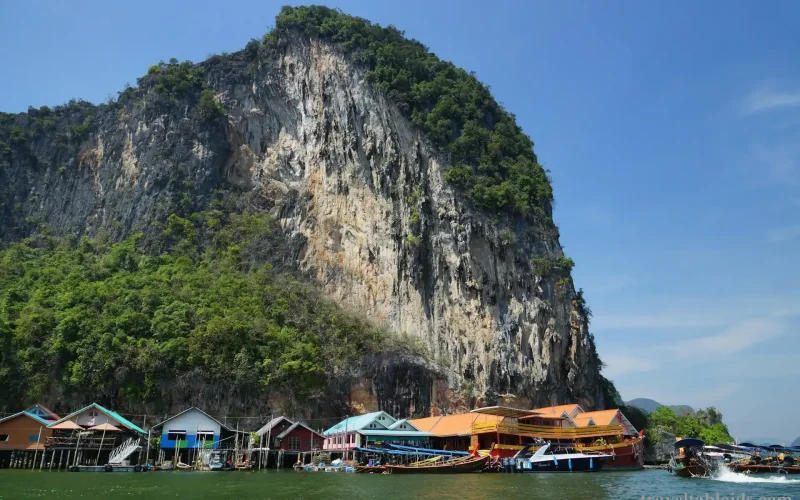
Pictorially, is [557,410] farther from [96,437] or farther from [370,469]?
[96,437]

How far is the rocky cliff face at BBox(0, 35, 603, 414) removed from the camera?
53312 mm

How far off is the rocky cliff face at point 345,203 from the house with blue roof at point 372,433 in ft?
15.7

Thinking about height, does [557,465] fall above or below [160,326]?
below

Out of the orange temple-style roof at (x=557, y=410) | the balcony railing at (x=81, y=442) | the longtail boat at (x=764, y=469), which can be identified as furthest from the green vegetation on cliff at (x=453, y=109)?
the balcony railing at (x=81, y=442)

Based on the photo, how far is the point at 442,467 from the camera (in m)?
38.1

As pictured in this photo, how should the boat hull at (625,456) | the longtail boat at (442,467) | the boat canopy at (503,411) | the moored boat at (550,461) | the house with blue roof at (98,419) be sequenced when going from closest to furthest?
the longtail boat at (442,467) → the house with blue roof at (98,419) → the moored boat at (550,461) → the boat canopy at (503,411) → the boat hull at (625,456)

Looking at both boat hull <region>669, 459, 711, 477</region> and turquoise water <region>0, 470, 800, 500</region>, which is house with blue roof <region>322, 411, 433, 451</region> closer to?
turquoise water <region>0, 470, 800, 500</region>

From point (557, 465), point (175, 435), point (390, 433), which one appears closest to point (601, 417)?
point (557, 465)

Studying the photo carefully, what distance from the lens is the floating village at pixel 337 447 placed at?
125 feet

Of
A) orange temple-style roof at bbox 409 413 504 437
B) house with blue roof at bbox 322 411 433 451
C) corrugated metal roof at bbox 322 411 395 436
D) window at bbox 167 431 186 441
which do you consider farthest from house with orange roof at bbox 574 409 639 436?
window at bbox 167 431 186 441

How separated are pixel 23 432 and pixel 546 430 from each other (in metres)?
35.3

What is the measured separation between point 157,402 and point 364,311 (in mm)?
20504

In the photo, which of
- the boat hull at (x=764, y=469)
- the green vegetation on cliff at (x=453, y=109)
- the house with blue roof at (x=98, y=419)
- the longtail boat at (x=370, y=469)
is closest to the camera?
the boat hull at (x=764, y=469)

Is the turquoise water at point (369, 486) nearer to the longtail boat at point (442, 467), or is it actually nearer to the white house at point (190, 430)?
the longtail boat at point (442, 467)
